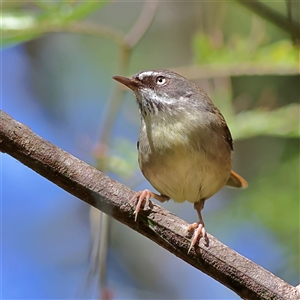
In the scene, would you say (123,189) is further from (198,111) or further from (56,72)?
(56,72)

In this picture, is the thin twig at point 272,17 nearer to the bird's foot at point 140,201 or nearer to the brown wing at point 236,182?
the brown wing at point 236,182

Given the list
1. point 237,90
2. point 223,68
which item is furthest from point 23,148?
point 237,90

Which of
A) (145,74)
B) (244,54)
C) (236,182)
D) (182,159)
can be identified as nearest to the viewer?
(182,159)

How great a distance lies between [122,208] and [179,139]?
3.28ft

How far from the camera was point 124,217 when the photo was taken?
253 cm

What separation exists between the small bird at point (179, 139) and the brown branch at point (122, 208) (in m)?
0.89

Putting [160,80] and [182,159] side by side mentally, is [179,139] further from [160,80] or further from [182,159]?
[160,80]

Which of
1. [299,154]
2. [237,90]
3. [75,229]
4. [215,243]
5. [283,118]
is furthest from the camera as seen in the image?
[75,229]

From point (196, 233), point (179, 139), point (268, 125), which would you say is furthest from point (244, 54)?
point (196, 233)

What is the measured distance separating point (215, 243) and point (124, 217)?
47 cm

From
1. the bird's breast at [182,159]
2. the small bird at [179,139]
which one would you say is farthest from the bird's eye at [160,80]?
the bird's breast at [182,159]

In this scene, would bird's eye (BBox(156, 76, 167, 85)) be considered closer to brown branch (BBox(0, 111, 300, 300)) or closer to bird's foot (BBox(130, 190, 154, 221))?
bird's foot (BBox(130, 190, 154, 221))

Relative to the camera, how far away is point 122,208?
2.49 m

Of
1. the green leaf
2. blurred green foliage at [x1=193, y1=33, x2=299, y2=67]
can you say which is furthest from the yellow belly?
blurred green foliage at [x1=193, y1=33, x2=299, y2=67]
